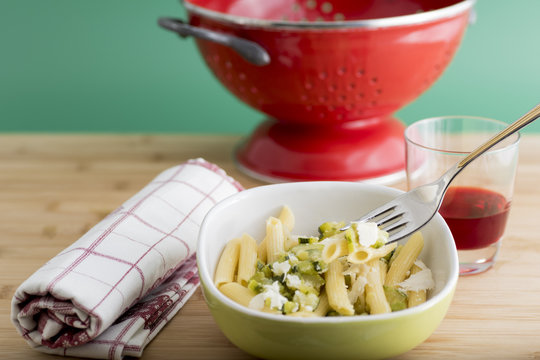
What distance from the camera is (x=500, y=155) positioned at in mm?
746

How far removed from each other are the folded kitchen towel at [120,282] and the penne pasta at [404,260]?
240 millimetres

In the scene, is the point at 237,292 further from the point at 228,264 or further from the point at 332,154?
the point at 332,154

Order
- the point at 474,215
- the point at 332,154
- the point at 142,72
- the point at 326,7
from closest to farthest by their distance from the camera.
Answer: the point at 474,215, the point at 332,154, the point at 326,7, the point at 142,72

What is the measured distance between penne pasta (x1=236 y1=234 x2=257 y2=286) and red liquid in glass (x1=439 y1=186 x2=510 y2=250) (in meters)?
0.22

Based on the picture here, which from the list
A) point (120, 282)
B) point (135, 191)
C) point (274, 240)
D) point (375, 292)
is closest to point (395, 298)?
point (375, 292)

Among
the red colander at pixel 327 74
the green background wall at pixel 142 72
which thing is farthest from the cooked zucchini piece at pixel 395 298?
the green background wall at pixel 142 72

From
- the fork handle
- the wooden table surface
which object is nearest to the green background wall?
the wooden table surface

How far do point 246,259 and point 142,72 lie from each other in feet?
3.82

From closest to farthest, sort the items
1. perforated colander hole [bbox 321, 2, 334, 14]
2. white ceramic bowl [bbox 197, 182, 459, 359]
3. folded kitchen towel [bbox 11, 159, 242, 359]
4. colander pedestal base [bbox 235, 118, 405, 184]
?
white ceramic bowl [bbox 197, 182, 459, 359]
folded kitchen towel [bbox 11, 159, 242, 359]
colander pedestal base [bbox 235, 118, 405, 184]
perforated colander hole [bbox 321, 2, 334, 14]

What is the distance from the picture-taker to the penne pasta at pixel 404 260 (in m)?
0.68

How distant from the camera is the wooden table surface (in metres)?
0.70

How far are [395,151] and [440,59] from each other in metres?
0.17

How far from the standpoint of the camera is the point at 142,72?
1767 mm

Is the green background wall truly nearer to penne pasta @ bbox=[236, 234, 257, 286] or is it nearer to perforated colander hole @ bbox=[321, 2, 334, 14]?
perforated colander hole @ bbox=[321, 2, 334, 14]
